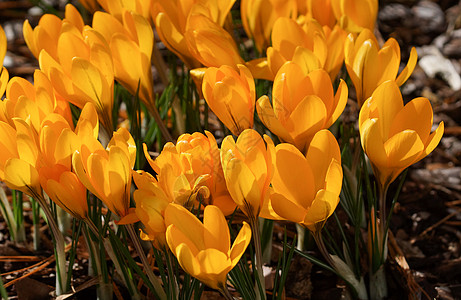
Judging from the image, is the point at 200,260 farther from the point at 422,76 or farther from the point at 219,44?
the point at 422,76

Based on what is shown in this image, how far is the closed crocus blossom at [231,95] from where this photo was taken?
1013 millimetres

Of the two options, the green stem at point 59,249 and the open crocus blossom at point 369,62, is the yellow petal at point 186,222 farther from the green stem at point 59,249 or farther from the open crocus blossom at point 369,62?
the open crocus blossom at point 369,62

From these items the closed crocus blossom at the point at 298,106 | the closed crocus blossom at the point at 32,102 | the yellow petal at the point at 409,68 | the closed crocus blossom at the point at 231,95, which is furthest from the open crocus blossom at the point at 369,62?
the closed crocus blossom at the point at 32,102

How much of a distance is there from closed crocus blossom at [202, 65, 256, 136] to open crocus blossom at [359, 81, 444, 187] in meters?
0.20

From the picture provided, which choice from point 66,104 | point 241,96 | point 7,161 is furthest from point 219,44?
point 7,161

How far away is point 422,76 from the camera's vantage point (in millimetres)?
2328

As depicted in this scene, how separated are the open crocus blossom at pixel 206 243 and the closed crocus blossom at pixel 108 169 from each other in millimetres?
114

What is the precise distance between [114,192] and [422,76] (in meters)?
1.72

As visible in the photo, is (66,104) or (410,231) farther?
(410,231)

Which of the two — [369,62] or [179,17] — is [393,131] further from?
[179,17]

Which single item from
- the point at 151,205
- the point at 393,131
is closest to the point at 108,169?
the point at 151,205

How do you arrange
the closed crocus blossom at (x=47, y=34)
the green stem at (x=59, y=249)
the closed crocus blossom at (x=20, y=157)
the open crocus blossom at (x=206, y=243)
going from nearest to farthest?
the open crocus blossom at (x=206, y=243), the closed crocus blossom at (x=20, y=157), the green stem at (x=59, y=249), the closed crocus blossom at (x=47, y=34)

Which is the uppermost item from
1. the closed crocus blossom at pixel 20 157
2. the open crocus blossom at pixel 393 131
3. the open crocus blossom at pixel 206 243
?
the closed crocus blossom at pixel 20 157

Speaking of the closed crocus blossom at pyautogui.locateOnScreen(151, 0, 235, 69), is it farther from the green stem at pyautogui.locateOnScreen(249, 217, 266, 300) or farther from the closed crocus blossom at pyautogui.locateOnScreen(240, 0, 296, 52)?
the green stem at pyautogui.locateOnScreen(249, 217, 266, 300)
